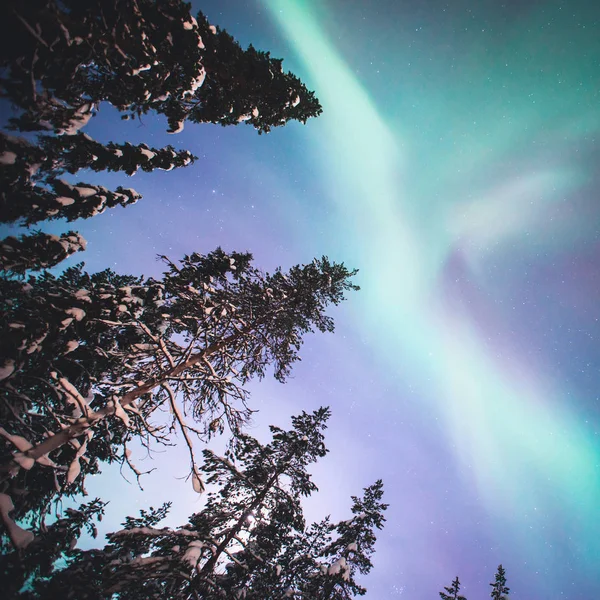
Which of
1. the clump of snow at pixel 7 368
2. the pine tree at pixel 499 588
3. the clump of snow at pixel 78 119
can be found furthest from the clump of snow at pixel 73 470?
the pine tree at pixel 499 588

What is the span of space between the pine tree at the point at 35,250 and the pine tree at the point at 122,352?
0.59m

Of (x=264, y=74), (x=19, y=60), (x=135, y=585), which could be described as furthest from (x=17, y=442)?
(x=264, y=74)

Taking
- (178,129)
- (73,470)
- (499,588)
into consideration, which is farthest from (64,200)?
(499,588)

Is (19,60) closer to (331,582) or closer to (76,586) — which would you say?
(76,586)

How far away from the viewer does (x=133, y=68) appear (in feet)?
21.7

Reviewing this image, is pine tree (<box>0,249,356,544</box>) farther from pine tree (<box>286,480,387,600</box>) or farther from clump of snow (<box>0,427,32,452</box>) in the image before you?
pine tree (<box>286,480,387,600</box>)

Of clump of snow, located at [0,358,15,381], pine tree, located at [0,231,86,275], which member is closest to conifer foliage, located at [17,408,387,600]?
clump of snow, located at [0,358,15,381]

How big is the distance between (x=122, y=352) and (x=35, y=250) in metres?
3.68

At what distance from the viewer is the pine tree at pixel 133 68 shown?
5250mm

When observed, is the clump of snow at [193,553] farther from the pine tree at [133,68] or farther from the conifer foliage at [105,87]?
the pine tree at [133,68]

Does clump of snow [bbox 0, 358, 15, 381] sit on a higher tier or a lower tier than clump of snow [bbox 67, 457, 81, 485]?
higher

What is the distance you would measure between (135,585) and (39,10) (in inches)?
421

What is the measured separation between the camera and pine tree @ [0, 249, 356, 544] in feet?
17.1

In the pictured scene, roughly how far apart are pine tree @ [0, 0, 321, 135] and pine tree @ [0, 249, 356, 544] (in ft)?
13.5
